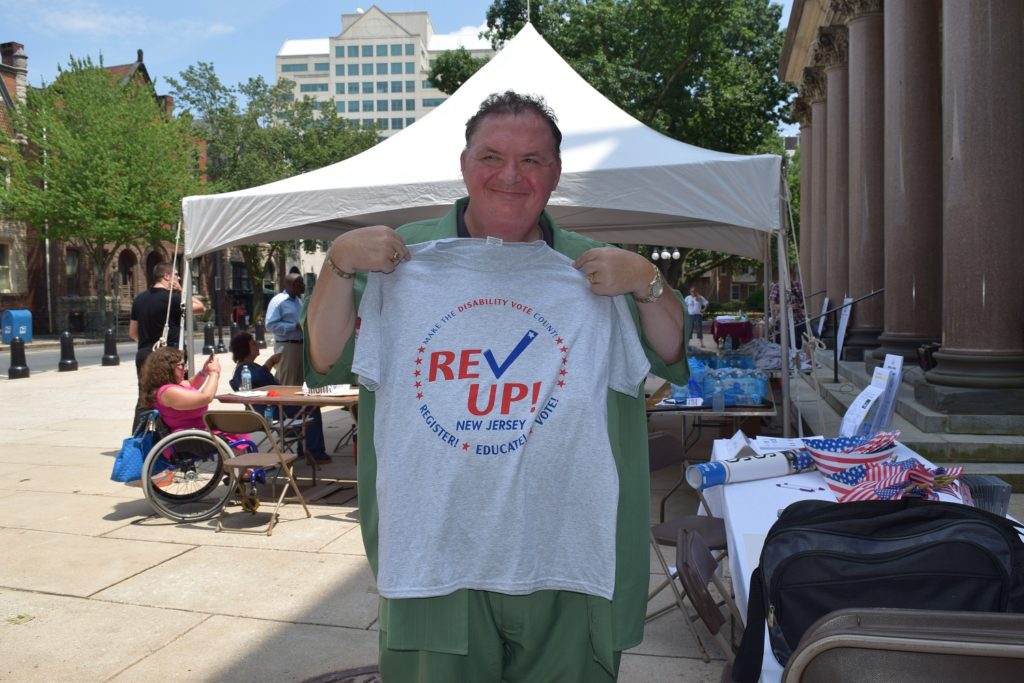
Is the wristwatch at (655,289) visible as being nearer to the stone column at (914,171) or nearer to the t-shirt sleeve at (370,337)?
the t-shirt sleeve at (370,337)

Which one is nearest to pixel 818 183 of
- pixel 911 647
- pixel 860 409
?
pixel 860 409

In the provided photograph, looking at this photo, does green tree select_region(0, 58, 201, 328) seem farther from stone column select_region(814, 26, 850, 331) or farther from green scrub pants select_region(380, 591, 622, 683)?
green scrub pants select_region(380, 591, 622, 683)

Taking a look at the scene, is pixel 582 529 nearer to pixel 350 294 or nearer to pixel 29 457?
pixel 350 294

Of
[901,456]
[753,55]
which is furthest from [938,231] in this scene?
[753,55]

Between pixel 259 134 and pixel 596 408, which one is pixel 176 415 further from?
pixel 259 134

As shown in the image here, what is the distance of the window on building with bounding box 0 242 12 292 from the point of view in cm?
3691

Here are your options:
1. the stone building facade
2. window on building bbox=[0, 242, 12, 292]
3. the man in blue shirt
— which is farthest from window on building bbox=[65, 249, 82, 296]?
the stone building facade

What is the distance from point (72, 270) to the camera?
133 feet

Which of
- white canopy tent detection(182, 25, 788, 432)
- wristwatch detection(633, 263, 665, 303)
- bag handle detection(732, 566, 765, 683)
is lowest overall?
bag handle detection(732, 566, 765, 683)

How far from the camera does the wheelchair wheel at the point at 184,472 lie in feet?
20.7

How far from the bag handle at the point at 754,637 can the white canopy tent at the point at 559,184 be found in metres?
4.62

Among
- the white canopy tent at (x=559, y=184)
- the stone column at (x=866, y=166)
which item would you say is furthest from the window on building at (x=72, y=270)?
the stone column at (x=866, y=166)

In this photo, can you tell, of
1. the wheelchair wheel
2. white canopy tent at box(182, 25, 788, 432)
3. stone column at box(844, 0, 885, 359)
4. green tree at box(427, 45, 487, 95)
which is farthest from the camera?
green tree at box(427, 45, 487, 95)

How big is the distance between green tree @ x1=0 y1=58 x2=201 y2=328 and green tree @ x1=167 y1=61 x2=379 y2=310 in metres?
6.04
